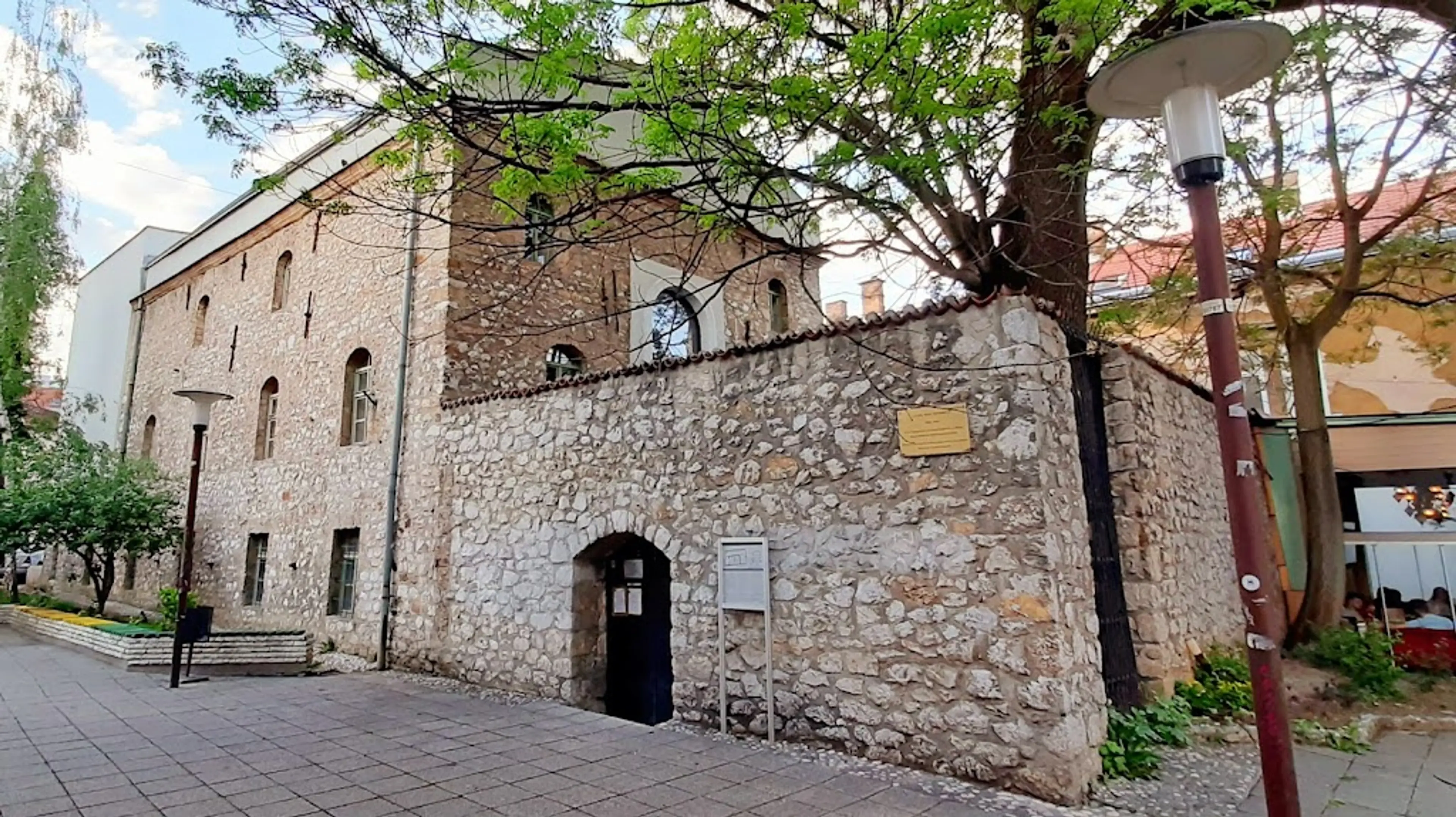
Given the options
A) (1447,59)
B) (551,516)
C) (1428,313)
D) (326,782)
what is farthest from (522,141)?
(1428,313)

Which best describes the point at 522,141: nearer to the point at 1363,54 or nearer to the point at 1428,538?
the point at 1363,54

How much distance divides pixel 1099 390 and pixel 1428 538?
5.12 m

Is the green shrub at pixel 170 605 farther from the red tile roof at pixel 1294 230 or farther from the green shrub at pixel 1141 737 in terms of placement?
the red tile roof at pixel 1294 230

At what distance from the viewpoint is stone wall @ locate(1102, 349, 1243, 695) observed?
5648mm

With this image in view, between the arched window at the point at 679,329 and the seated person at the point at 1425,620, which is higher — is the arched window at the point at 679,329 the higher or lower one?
the higher one

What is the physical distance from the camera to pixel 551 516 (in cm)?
712

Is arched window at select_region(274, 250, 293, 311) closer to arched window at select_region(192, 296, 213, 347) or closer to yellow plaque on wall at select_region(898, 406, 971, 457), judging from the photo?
arched window at select_region(192, 296, 213, 347)

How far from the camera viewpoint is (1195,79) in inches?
104

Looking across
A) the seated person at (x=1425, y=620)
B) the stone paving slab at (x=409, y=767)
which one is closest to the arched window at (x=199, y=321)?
the stone paving slab at (x=409, y=767)

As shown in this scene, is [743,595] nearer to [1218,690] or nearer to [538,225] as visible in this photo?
[538,225]

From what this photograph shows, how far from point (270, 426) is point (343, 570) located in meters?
3.70

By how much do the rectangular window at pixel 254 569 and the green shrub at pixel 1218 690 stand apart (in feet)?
40.2

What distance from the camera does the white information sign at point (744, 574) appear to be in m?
5.51

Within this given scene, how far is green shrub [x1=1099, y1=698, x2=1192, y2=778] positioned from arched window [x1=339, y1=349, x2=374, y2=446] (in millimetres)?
9355
